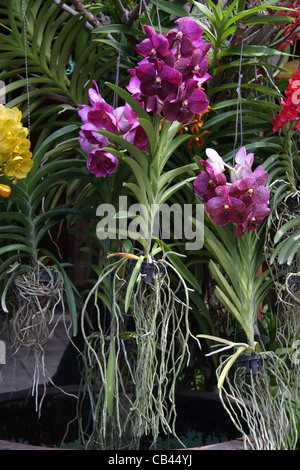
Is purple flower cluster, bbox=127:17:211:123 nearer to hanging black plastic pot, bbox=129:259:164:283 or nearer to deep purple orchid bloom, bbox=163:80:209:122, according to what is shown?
deep purple orchid bloom, bbox=163:80:209:122

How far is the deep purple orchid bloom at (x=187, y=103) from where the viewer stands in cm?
96

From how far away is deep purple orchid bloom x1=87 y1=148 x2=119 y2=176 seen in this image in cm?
105

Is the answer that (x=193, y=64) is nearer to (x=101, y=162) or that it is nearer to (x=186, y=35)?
(x=186, y=35)

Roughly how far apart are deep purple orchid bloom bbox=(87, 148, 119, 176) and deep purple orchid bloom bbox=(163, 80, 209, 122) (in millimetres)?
147

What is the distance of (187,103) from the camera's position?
0.97 metres

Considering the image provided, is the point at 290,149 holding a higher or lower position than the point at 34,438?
higher

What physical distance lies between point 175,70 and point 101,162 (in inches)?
9.2

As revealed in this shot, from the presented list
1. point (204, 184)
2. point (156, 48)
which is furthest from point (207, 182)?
point (156, 48)

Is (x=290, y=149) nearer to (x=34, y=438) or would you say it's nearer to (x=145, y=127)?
(x=145, y=127)

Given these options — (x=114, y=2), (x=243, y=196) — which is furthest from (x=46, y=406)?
(x=114, y=2)

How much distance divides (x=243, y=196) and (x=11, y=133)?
0.44 meters

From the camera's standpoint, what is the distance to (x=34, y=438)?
1303 millimetres

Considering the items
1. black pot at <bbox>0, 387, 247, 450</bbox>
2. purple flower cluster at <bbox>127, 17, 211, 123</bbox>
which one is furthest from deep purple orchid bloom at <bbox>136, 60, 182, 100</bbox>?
black pot at <bbox>0, 387, 247, 450</bbox>

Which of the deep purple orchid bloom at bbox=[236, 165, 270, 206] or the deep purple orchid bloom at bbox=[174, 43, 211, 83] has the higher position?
the deep purple orchid bloom at bbox=[174, 43, 211, 83]
